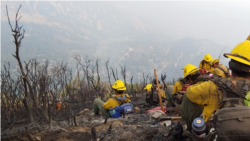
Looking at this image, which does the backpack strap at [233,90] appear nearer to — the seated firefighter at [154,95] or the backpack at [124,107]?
the backpack at [124,107]

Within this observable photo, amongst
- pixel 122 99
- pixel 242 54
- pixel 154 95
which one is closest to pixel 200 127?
pixel 242 54

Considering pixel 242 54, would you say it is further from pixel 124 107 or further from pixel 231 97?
pixel 124 107

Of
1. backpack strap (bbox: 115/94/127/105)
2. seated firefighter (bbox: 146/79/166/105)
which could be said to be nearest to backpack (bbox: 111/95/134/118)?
backpack strap (bbox: 115/94/127/105)

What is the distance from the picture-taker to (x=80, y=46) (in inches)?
4729

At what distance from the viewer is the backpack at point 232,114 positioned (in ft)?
4.33

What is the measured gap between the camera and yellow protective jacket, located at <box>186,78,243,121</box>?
1.74 m

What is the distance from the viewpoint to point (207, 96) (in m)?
1.78

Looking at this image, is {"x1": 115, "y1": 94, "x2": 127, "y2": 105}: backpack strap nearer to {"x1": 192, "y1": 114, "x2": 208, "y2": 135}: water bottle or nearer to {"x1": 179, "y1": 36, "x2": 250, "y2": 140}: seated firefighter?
{"x1": 179, "y1": 36, "x2": 250, "y2": 140}: seated firefighter

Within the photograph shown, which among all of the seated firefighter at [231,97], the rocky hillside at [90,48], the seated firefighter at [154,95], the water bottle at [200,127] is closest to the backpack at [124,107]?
the seated firefighter at [154,95]

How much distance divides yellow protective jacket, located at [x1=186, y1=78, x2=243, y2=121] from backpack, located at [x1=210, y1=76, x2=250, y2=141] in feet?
0.27

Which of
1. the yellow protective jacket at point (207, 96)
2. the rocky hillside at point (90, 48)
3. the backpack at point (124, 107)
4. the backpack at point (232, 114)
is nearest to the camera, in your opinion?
the backpack at point (232, 114)

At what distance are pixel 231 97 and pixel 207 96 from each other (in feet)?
0.81

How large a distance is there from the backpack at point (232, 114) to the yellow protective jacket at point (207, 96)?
8cm

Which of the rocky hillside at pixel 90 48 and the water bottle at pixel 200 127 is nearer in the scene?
the water bottle at pixel 200 127
